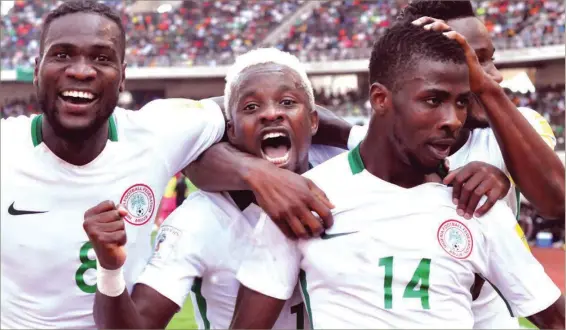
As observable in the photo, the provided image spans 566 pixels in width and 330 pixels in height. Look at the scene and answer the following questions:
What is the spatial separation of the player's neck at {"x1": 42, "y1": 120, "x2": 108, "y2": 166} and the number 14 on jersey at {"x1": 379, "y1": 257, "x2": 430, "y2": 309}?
1.26 metres

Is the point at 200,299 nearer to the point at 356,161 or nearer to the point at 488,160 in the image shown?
the point at 356,161

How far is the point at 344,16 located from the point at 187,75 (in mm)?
6971

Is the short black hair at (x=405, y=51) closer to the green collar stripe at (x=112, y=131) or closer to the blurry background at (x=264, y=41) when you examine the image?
the green collar stripe at (x=112, y=131)

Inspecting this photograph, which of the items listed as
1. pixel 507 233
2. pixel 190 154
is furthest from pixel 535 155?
pixel 190 154

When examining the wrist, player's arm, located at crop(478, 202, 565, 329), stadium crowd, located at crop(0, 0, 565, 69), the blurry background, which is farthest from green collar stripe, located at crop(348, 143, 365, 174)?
stadium crowd, located at crop(0, 0, 565, 69)

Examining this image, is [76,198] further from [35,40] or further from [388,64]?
[35,40]

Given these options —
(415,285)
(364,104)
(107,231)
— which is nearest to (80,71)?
(107,231)

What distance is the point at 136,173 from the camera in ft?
9.79

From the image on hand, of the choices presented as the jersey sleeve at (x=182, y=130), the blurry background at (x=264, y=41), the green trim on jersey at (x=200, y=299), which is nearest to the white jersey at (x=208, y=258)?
the green trim on jersey at (x=200, y=299)

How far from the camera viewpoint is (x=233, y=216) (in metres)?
3.12

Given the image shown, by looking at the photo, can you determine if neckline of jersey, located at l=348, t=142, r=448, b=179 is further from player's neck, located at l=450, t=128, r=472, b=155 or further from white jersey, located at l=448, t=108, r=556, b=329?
player's neck, located at l=450, t=128, r=472, b=155

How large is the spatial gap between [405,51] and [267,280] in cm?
97

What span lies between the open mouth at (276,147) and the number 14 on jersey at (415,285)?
65 centimetres

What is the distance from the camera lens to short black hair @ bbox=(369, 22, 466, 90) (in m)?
2.53
